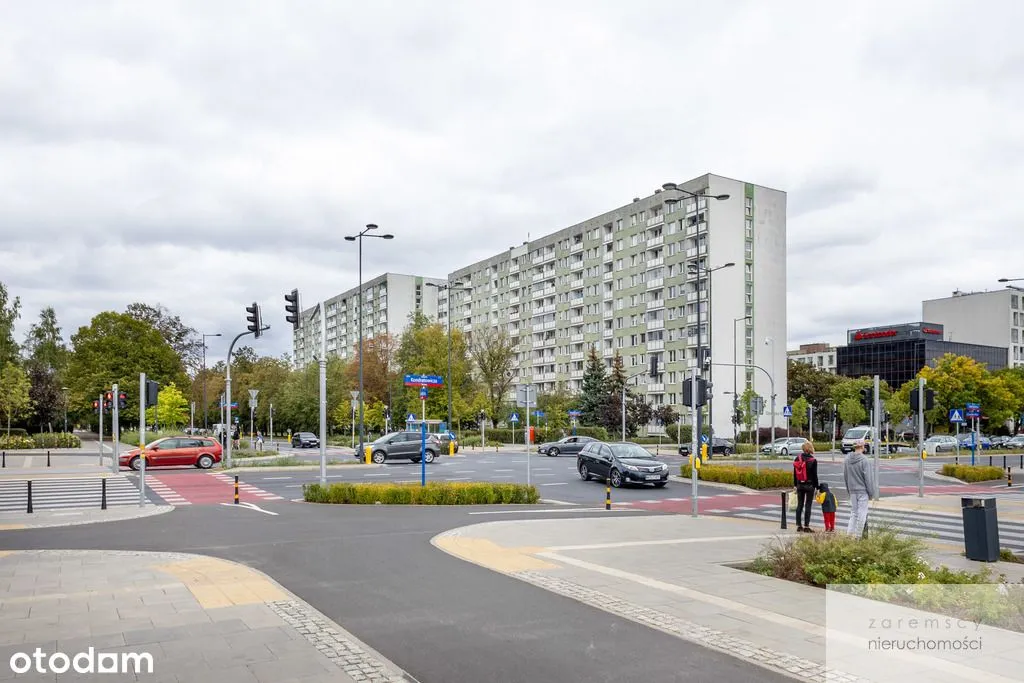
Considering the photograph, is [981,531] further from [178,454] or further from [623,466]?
[178,454]

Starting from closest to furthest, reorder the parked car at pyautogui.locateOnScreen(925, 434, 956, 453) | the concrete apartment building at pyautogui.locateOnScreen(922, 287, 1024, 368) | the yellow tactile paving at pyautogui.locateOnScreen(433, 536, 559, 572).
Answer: the yellow tactile paving at pyautogui.locateOnScreen(433, 536, 559, 572), the parked car at pyautogui.locateOnScreen(925, 434, 956, 453), the concrete apartment building at pyautogui.locateOnScreen(922, 287, 1024, 368)

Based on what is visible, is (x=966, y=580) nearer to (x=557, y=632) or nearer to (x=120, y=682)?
(x=557, y=632)

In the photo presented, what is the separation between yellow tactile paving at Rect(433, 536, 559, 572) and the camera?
1086cm

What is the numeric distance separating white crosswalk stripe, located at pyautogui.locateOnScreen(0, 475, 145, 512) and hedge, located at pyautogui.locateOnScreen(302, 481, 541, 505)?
5205 mm

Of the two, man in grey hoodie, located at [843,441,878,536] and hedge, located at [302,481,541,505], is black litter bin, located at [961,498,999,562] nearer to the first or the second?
man in grey hoodie, located at [843,441,878,536]

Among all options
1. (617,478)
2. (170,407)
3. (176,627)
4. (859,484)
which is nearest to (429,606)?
(176,627)

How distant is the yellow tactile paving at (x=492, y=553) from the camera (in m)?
10.9

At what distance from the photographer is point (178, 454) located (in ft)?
117

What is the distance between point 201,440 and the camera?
120ft

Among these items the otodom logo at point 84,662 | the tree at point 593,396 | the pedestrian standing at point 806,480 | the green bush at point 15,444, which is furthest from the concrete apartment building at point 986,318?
the otodom logo at point 84,662

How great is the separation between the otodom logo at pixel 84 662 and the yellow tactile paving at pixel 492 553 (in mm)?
5166

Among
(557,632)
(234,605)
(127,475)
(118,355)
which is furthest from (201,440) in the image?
(118,355)

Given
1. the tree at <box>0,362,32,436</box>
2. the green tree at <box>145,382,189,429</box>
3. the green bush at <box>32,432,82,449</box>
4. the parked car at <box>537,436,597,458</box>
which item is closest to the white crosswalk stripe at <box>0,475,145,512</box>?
the parked car at <box>537,436,597,458</box>

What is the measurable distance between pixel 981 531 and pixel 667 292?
6942cm
